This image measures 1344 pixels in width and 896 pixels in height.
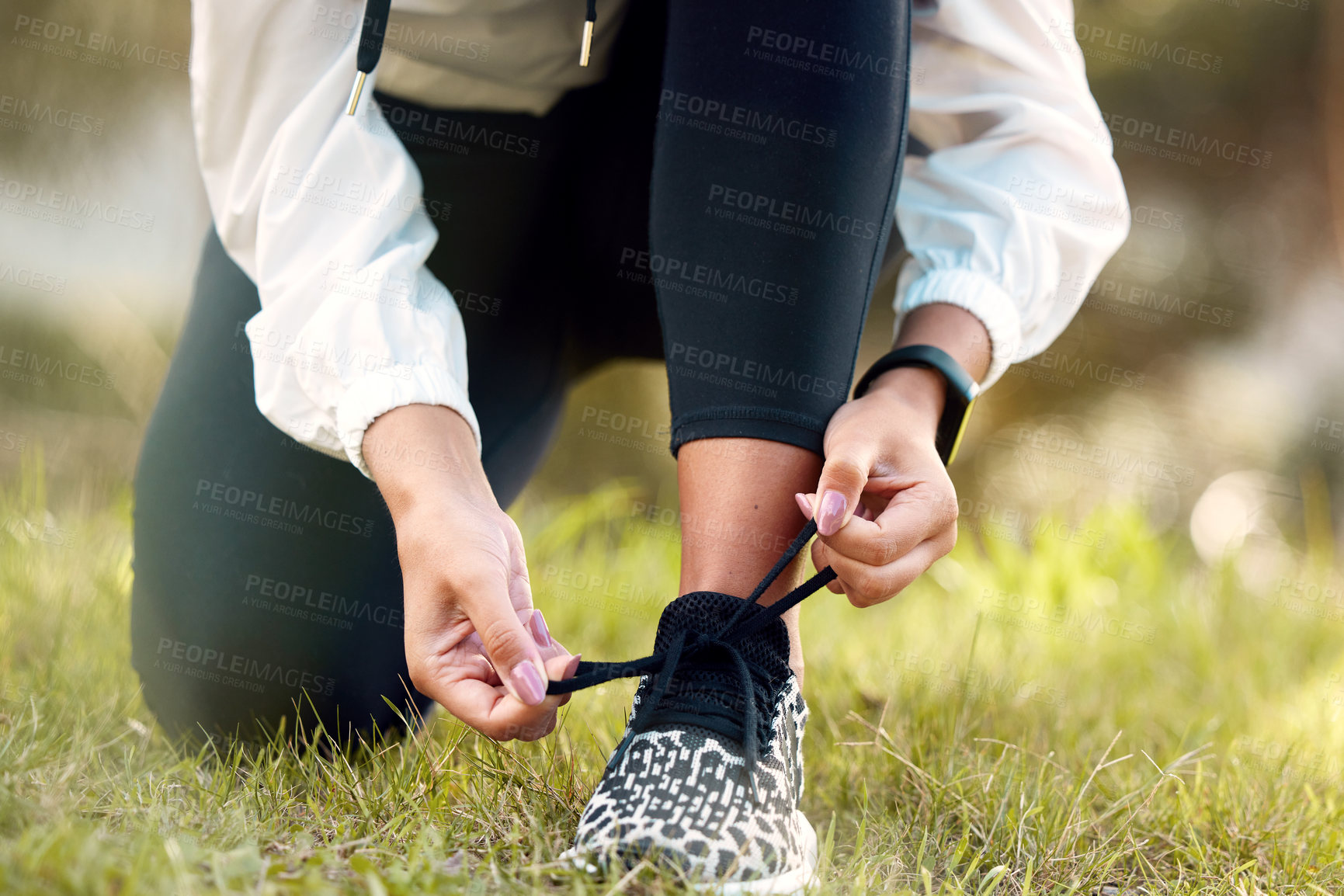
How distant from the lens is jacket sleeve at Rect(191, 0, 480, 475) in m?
0.78

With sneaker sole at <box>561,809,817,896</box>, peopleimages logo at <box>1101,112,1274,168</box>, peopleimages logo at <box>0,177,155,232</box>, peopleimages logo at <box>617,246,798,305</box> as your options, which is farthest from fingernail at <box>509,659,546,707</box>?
peopleimages logo at <box>1101,112,1274,168</box>

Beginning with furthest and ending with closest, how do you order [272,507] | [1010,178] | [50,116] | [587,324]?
[50,116], [587,324], [272,507], [1010,178]

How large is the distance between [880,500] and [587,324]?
0.56 metres

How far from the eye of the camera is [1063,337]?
4039 millimetres

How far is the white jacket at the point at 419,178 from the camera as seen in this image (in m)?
0.81

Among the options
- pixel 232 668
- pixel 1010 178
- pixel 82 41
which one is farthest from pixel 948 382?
pixel 82 41

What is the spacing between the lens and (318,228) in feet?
2.73

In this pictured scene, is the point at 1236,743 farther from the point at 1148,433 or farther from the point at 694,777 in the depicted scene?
the point at 1148,433

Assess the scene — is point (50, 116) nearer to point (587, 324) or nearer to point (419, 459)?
point (587, 324)

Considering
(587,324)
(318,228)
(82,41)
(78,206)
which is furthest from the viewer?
(82,41)

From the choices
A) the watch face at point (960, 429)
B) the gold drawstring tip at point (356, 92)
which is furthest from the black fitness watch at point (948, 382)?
the gold drawstring tip at point (356, 92)

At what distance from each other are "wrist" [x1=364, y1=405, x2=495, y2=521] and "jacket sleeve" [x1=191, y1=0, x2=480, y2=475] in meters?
0.01

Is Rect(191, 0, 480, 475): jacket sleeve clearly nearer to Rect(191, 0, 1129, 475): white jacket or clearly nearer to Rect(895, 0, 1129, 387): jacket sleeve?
Rect(191, 0, 1129, 475): white jacket

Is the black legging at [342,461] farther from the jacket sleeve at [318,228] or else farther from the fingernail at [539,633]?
the fingernail at [539,633]
